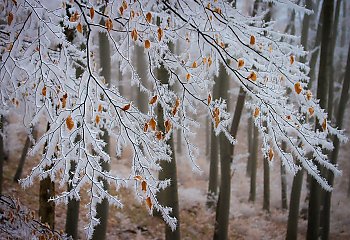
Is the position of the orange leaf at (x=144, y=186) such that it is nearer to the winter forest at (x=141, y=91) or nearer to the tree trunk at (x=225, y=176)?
the winter forest at (x=141, y=91)

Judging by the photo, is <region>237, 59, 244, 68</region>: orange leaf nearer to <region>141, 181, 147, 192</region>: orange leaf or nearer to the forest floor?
<region>141, 181, 147, 192</region>: orange leaf

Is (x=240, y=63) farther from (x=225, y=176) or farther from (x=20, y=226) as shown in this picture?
(x=225, y=176)

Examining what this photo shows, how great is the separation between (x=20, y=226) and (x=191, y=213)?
8332 millimetres

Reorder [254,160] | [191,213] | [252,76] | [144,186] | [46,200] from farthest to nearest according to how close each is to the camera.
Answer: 1. [254,160]
2. [191,213]
3. [46,200]
4. [252,76]
5. [144,186]

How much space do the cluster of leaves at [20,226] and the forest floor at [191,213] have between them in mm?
4557

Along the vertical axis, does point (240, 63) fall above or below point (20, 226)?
above

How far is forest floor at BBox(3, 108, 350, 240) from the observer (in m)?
9.73

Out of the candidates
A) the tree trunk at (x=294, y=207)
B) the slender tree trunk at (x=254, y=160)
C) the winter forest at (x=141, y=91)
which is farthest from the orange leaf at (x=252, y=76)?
the slender tree trunk at (x=254, y=160)

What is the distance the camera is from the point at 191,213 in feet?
38.7

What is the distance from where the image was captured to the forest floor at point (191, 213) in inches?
383

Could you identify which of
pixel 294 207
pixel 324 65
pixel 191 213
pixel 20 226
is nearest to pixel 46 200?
pixel 20 226

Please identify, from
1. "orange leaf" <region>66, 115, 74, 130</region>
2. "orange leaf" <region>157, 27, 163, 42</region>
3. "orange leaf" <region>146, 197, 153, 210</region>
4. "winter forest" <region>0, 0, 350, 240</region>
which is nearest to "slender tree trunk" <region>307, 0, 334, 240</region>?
"winter forest" <region>0, 0, 350, 240</region>

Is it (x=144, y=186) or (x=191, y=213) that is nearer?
(x=144, y=186)

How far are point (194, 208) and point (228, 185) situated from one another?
14.0 feet
